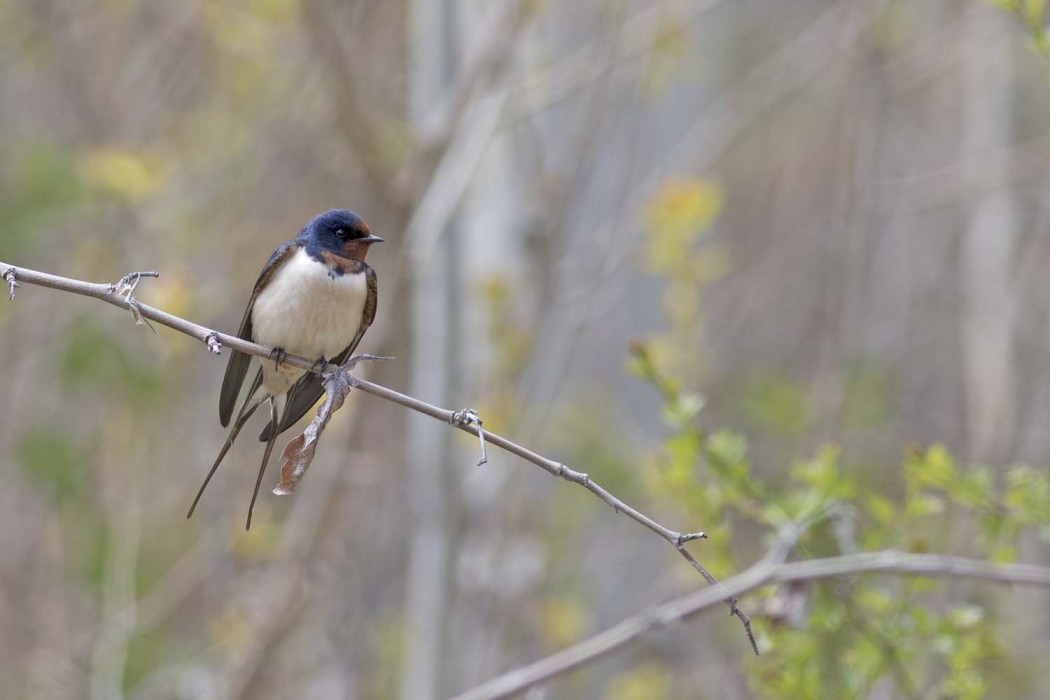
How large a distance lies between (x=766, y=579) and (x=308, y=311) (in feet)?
4.20

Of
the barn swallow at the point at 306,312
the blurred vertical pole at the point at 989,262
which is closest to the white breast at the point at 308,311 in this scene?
the barn swallow at the point at 306,312

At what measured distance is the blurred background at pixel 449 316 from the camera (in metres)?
5.49

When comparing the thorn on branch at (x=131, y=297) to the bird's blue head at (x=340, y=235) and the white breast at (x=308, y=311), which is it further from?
the bird's blue head at (x=340, y=235)

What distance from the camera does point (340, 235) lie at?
330 cm

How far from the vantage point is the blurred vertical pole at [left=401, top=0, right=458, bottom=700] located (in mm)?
5188

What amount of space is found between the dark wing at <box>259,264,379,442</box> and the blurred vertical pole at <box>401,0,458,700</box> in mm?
1826

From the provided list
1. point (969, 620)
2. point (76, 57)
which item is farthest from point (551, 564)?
point (969, 620)

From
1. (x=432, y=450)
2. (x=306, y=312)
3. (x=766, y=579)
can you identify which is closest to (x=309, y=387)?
(x=306, y=312)

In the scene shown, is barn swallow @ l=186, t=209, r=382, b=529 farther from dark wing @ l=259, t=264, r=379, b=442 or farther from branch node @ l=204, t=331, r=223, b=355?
branch node @ l=204, t=331, r=223, b=355

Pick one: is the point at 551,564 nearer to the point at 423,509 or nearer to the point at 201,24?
the point at 423,509

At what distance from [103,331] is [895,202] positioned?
4.19 m

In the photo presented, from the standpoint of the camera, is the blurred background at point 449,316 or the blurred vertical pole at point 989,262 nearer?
the blurred background at point 449,316

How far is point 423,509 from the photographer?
5445 mm

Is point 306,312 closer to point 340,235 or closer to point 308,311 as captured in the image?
point 308,311
